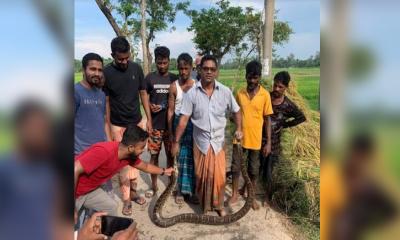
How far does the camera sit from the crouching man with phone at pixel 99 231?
5.17 ft

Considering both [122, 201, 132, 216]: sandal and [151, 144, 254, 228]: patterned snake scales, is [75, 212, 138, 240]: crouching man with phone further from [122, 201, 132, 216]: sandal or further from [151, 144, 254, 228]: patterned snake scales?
[122, 201, 132, 216]: sandal

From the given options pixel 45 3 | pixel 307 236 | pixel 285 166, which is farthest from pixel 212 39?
pixel 45 3

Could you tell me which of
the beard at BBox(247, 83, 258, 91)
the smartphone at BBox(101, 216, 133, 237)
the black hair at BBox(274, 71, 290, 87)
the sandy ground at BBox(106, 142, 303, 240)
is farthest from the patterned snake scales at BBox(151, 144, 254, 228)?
the smartphone at BBox(101, 216, 133, 237)

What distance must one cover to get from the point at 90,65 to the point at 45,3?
2.39 m

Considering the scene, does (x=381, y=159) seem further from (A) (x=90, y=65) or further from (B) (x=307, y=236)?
(B) (x=307, y=236)

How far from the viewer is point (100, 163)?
104 inches

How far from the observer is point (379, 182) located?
32.4 inches

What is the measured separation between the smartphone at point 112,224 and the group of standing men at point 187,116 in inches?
52.4

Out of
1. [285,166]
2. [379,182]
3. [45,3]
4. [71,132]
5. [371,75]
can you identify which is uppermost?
[45,3]

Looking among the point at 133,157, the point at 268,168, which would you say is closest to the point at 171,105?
the point at 268,168

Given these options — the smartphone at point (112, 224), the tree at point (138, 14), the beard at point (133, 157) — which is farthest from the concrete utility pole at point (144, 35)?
the smartphone at point (112, 224)

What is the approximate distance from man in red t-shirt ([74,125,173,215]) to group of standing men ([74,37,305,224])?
0.57 meters

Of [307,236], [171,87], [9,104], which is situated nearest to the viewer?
[9,104]

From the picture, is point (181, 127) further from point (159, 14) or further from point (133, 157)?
point (159, 14)
